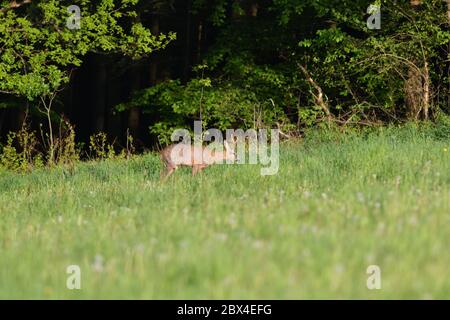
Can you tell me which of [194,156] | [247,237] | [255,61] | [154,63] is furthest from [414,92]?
[247,237]

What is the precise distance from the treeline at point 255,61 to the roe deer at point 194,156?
12.3 feet

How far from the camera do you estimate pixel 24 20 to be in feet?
65.6

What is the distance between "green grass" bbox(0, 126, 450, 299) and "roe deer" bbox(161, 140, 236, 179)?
1.50 meters

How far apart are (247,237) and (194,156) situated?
22.2 feet

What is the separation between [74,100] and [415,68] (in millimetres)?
16308

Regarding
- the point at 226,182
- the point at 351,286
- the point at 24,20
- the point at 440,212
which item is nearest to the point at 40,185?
the point at 226,182

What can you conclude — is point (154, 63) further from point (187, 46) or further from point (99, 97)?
point (99, 97)

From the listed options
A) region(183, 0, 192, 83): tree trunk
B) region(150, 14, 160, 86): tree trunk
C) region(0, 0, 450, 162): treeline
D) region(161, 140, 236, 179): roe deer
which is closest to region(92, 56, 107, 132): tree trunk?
region(0, 0, 450, 162): treeline

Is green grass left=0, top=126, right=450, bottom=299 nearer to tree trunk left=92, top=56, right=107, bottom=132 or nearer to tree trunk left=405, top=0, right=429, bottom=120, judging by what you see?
tree trunk left=405, top=0, right=429, bottom=120

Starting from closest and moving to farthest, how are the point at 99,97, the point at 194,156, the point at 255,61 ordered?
the point at 194,156 < the point at 255,61 < the point at 99,97

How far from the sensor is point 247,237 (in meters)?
7.00

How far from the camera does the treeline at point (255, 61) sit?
19984 mm

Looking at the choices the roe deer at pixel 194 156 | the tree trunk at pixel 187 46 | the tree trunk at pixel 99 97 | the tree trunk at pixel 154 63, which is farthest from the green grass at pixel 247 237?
the tree trunk at pixel 154 63

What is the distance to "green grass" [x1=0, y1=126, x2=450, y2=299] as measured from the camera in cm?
599
